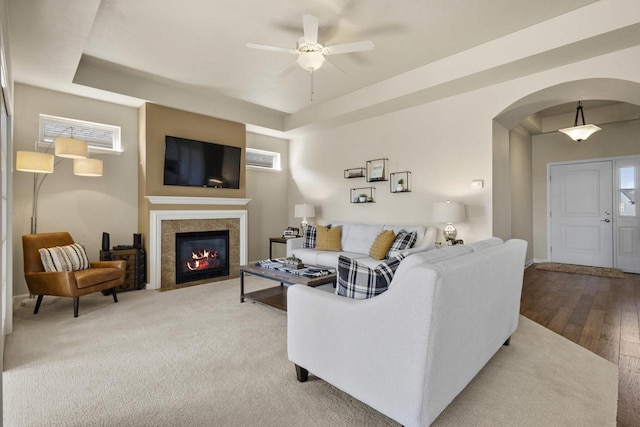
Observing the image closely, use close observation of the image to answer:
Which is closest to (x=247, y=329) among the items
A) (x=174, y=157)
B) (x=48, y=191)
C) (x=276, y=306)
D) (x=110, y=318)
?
(x=276, y=306)

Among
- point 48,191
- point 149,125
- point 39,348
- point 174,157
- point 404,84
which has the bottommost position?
point 39,348

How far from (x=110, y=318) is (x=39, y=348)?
743 millimetres

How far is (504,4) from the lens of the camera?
112 inches

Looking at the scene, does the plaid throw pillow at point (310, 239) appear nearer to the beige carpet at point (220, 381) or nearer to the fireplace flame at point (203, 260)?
the fireplace flame at point (203, 260)

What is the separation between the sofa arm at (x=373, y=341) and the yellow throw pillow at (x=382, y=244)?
8.12 feet

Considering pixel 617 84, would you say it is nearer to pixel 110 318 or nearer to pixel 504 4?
pixel 504 4

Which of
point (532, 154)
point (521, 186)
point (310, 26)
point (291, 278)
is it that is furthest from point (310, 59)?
point (532, 154)

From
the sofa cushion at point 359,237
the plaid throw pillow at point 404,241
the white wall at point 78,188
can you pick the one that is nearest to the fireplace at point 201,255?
the white wall at point 78,188

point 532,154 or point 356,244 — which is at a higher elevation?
point 532,154

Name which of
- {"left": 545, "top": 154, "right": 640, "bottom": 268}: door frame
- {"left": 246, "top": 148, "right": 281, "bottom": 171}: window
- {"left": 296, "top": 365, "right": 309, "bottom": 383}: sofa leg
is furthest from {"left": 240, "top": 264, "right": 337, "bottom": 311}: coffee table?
{"left": 545, "top": 154, "right": 640, "bottom": 268}: door frame

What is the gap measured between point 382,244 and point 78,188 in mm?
4303

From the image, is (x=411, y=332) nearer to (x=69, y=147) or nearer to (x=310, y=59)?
(x=310, y=59)

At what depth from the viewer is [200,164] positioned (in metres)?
5.09

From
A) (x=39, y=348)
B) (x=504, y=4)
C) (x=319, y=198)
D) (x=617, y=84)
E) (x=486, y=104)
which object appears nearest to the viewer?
(x=39, y=348)
